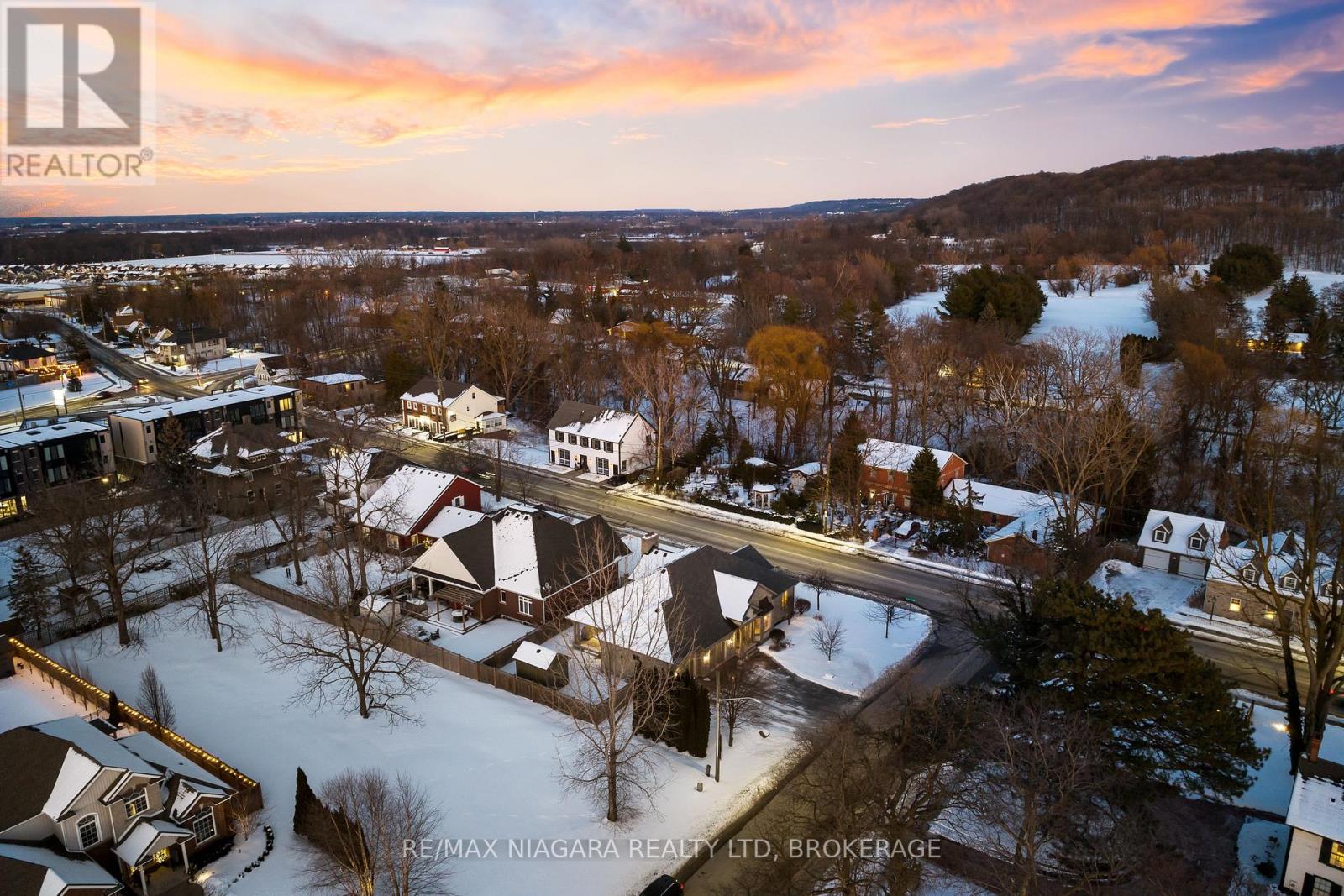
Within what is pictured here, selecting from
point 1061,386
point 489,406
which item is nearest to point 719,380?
point 489,406

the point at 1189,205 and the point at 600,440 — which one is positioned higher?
the point at 1189,205

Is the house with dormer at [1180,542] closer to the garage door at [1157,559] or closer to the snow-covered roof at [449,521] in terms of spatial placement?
the garage door at [1157,559]

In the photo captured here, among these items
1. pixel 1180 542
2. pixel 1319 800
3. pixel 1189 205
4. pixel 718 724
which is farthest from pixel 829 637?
pixel 1189 205

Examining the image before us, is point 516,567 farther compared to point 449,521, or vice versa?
point 449,521

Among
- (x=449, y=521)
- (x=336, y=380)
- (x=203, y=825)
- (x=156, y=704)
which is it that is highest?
(x=336, y=380)

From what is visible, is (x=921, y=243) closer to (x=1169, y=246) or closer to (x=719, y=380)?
(x=1169, y=246)

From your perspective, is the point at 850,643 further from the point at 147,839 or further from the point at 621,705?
the point at 147,839

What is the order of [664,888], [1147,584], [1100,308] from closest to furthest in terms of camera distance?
[664,888] → [1147,584] → [1100,308]
